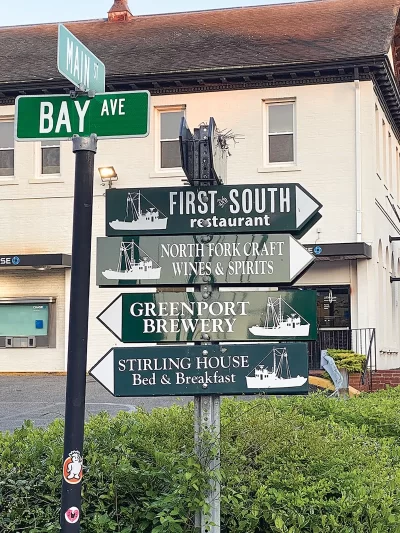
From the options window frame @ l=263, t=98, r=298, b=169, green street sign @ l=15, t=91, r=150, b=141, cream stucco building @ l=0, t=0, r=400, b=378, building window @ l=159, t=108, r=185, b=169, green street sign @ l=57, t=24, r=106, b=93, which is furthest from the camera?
building window @ l=159, t=108, r=185, b=169

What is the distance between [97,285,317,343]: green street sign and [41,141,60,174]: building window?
55.6 ft

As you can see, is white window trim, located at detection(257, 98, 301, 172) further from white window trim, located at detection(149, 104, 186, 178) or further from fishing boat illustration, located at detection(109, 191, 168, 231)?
fishing boat illustration, located at detection(109, 191, 168, 231)

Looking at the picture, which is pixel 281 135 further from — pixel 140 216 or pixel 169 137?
pixel 140 216

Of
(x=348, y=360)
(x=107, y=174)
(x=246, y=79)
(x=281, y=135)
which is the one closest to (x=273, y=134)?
(x=281, y=135)

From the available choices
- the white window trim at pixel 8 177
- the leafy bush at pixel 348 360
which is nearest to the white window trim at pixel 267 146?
the leafy bush at pixel 348 360

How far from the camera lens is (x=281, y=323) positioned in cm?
481

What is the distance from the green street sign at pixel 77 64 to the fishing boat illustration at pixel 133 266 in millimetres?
931

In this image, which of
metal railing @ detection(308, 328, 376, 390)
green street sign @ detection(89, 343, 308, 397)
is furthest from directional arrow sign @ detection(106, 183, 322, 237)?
metal railing @ detection(308, 328, 376, 390)

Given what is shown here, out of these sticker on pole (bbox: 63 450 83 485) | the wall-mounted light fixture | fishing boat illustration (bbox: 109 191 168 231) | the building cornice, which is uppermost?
the building cornice

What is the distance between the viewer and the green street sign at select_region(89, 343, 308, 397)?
474cm

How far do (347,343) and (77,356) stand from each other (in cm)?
1638

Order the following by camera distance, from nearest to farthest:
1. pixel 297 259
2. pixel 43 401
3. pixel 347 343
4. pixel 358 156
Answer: pixel 297 259, pixel 43 401, pixel 358 156, pixel 347 343

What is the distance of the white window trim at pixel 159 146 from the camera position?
66.9ft

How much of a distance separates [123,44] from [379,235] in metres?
8.37
